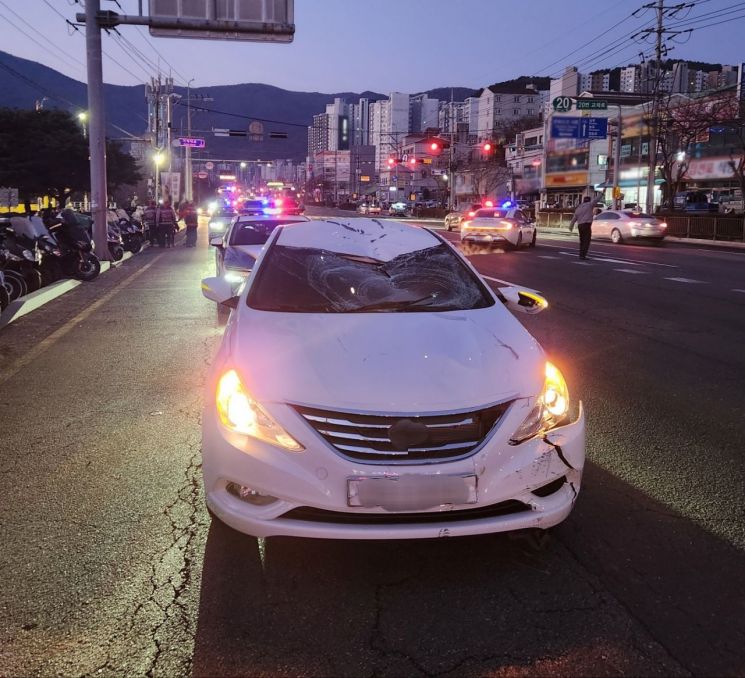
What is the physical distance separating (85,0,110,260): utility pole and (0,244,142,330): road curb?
4.82 meters

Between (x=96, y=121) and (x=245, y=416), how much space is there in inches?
765

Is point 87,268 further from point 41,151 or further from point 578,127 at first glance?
point 578,127

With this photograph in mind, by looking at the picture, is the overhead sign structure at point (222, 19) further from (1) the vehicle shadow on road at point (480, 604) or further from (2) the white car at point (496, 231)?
(1) the vehicle shadow on road at point (480, 604)

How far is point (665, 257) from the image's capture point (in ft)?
76.8

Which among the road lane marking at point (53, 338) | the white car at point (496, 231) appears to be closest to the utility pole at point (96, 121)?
the road lane marking at point (53, 338)

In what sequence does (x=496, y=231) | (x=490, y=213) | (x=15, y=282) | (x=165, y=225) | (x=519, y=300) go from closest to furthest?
(x=519, y=300) < (x=15, y=282) < (x=496, y=231) < (x=490, y=213) < (x=165, y=225)

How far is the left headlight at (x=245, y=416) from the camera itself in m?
3.08

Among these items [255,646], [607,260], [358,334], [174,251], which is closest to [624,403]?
[358,334]

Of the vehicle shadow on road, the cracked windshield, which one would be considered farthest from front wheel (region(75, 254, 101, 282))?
the vehicle shadow on road

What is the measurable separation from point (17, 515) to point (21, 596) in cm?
94

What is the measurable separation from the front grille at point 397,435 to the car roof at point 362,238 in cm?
210

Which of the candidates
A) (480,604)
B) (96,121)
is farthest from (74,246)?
(480,604)

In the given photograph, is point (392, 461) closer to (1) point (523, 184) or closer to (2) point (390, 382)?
(2) point (390, 382)

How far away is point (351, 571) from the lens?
3277 mm
